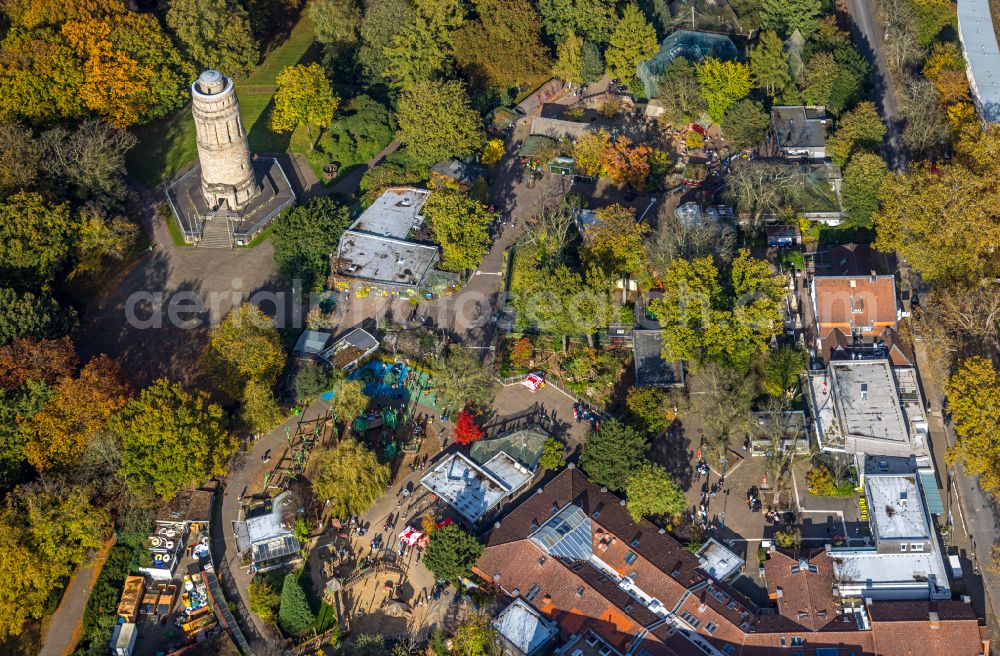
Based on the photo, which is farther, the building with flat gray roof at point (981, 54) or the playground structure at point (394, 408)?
the building with flat gray roof at point (981, 54)

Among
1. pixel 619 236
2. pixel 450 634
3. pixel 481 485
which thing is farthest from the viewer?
pixel 619 236

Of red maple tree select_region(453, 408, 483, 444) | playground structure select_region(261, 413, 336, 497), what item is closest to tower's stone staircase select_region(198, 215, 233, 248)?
playground structure select_region(261, 413, 336, 497)

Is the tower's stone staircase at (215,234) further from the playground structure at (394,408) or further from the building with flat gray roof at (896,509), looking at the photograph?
the building with flat gray roof at (896,509)

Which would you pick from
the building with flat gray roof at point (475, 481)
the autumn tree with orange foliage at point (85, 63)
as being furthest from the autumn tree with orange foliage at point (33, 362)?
the building with flat gray roof at point (475, 481)

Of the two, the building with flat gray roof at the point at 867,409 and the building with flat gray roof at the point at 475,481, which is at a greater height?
the building with flat gray roof at the point at 867,409

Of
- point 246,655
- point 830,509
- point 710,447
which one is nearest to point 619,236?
point 710,447

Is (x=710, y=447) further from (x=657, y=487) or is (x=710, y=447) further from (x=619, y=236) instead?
(x=619, y=236)
